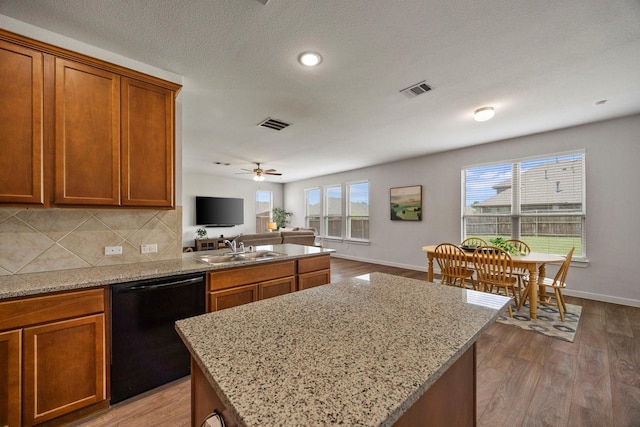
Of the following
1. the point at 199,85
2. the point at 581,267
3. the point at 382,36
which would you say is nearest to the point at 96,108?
the point at 199,85

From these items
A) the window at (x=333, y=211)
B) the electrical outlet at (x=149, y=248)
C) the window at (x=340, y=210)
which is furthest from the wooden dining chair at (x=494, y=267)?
the window at (x=333, y=211)

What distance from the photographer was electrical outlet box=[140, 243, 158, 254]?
2284 mm

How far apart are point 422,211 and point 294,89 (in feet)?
13.5

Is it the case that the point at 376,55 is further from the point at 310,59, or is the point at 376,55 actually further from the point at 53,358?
the point at 53,358

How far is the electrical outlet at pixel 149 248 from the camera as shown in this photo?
2.28 metres

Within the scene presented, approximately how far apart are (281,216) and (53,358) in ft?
25.9

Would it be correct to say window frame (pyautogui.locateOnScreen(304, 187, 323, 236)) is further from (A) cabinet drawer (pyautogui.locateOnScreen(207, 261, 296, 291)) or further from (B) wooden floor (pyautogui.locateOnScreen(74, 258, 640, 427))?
(B) wooden floor (pyautogui.locateOnScreen(74, 258, 640, 427))

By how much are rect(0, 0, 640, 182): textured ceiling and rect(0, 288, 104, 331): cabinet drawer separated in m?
1.82

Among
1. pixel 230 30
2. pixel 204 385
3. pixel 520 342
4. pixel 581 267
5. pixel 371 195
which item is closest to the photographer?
pixel 204 385

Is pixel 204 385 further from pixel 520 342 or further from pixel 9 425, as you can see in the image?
pixel 520 342

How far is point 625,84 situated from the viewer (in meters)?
2.62

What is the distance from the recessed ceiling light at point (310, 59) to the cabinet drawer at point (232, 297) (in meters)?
2.05

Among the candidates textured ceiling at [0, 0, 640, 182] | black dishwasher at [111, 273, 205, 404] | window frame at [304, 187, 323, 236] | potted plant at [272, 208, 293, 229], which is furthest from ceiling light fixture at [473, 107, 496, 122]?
potted plant at [272, 208, 293, 229]

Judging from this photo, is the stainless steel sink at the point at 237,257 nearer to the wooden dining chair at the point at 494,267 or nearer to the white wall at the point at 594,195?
the wooden dining chair at the point at 494,267
